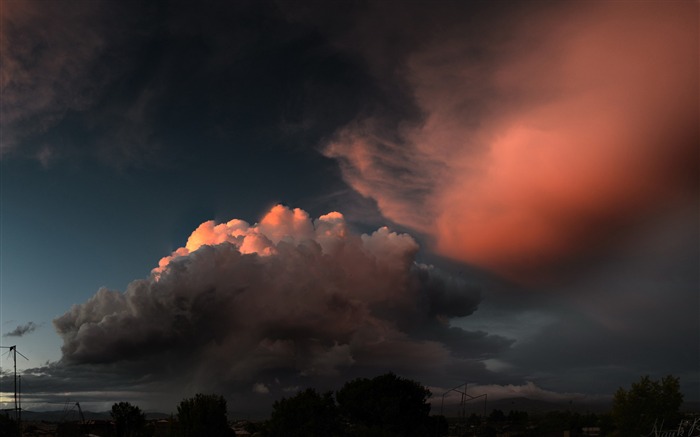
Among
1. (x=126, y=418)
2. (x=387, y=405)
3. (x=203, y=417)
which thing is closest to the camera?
(x=203, y=417)

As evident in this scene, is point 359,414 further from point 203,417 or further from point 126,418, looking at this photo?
point 126,418

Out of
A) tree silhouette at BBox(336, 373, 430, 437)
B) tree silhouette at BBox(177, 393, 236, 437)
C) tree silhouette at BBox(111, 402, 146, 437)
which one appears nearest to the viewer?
tree silhouette at BBox(177, 393, 236, 437)

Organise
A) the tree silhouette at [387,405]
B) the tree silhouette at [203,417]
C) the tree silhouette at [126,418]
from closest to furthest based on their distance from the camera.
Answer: the tree silhouette at [203,417] → the tree silhouette at [387,405] → the tree silhouette at [126,418]

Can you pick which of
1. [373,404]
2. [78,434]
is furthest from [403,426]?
[78,434]

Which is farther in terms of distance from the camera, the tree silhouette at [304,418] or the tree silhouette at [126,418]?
the tree silhouette at [126,418]

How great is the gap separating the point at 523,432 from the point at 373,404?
320 feet

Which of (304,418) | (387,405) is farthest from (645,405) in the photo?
(304,418)

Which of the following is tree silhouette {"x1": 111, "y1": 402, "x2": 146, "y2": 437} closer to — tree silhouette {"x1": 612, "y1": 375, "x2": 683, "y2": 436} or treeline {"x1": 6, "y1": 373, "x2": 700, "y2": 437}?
treeline {"x1": 6, "y1": 373, "x2": 700, "y2": 437}

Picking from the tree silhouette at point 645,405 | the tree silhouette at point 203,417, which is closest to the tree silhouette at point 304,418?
the tree silhouette at point 203,417

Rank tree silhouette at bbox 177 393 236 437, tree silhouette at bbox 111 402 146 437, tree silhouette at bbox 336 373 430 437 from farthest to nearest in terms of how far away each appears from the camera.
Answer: tree silhouette at bbox 111 402 146 437
tree silhouette at bbox 336 373 430 437
tree silhouette at bbox 177 393 236 437

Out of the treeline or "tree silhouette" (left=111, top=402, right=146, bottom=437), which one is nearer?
the treeline

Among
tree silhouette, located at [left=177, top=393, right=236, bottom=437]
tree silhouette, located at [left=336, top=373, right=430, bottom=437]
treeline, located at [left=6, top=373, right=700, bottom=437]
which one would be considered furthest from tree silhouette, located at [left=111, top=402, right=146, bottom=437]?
tree silhouette, located at [left=336, top=373, right=430, bottom=437]

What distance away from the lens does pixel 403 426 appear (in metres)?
123

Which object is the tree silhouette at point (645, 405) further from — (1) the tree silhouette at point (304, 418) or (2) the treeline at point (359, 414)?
(1) the tree silhouette at point (304, 418)
